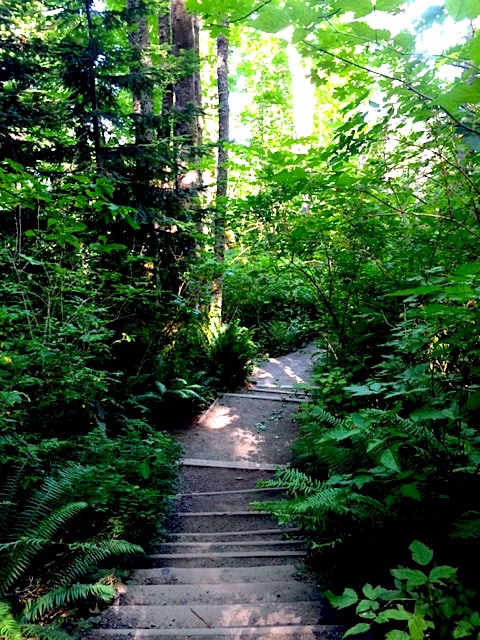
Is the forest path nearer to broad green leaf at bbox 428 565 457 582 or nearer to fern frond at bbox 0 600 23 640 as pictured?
fern frond at bbox 0 600 23 640

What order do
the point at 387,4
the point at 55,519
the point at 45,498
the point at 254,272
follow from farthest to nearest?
1. the point at 254,272
2. the point at 45,498
3. the point at 55,519
4. the point at 387,4

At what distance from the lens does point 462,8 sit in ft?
3.80

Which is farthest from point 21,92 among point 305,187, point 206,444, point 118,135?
point 206,444

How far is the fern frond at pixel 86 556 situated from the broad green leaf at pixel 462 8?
312 centimetres

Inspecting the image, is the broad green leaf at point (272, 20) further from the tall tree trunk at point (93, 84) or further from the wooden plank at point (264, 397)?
the wooden plank at point (264, 397)

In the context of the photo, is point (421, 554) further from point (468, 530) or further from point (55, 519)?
point (55, 519)

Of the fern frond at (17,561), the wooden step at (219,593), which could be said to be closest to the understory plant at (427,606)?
the wooden step at (219,593)

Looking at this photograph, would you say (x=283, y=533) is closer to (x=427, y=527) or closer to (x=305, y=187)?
(x=427, y=527)

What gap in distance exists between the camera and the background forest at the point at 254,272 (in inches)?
69.0

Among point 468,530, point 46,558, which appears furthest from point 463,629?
point 46,558

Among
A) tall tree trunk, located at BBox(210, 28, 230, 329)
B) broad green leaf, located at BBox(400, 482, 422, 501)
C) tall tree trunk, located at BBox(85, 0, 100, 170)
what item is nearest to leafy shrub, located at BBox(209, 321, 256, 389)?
tall tree trunk, located at BBox(210, 28, 230, 329)

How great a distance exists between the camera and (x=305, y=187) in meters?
3.78

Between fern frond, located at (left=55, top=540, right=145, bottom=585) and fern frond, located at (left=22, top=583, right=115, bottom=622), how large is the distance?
5.2 inches

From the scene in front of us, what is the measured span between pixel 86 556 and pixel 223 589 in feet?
2.98
